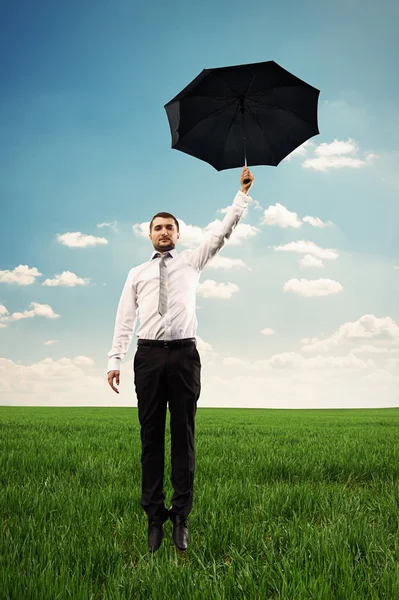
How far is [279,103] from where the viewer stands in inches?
233

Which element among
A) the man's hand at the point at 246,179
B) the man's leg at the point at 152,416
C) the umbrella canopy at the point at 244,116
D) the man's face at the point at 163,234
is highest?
the umbrella canopy at the point at 244,116

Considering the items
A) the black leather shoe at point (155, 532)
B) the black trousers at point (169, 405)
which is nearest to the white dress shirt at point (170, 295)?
the black trousers at point (169, 405)

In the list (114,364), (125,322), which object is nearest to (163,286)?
(125,322)

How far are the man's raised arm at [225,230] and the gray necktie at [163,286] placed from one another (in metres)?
0.26

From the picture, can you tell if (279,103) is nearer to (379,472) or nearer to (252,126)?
(252,126)

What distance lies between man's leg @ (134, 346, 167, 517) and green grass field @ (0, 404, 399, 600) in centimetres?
40

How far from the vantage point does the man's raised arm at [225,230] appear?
454 cm

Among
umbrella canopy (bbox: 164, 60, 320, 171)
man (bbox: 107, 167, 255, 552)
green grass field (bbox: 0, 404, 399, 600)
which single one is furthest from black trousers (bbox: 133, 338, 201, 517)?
umbrella canopy (bbox: 164, 60, 320, 171)

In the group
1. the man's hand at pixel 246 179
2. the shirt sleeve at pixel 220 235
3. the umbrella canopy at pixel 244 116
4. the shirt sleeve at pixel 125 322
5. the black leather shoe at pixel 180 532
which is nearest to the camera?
the black leather shoe at pixel 180 532

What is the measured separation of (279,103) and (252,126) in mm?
395

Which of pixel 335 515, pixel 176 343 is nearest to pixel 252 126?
pixel 176 343

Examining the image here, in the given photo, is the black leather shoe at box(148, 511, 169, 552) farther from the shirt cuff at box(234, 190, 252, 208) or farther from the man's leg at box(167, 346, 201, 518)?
the shirt cuff at box(234, 190, 252, 208)

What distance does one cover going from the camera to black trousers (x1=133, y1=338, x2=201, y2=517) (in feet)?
13.7

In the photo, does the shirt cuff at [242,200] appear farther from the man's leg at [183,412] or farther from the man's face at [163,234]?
the man's leg at [183,412]
